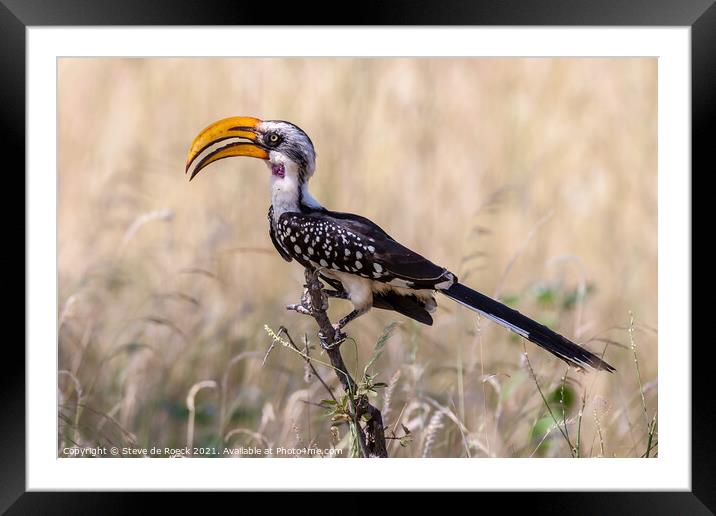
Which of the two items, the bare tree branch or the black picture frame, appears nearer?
the bare tree branch

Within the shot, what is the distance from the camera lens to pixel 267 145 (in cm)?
454

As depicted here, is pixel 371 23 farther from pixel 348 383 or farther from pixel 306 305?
pixel 348 383

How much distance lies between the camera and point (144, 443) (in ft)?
15.8

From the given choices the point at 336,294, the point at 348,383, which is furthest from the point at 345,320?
the point at 348,383

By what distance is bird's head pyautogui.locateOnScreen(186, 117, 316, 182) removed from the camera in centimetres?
445

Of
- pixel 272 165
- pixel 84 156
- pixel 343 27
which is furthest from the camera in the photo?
pixel 84 156

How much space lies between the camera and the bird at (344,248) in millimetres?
4395

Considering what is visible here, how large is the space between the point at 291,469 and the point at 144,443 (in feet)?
3.13

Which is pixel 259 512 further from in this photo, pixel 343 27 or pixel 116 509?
pixel 343 27

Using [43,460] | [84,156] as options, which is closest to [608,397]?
[43,460]

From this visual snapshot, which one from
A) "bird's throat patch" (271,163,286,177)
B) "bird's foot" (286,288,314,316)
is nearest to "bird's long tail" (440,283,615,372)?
"bird's foot" (286,288,314,316)

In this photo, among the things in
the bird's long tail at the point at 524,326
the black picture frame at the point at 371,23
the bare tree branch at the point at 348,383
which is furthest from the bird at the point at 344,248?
the black picture frame at the point at 371,23

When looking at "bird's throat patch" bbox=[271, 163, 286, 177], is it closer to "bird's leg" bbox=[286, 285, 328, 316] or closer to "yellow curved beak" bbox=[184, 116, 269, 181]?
"yellow curved beak" bbox=[184, 116, 269, 181]

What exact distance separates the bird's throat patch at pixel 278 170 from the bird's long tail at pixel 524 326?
3.09ft
